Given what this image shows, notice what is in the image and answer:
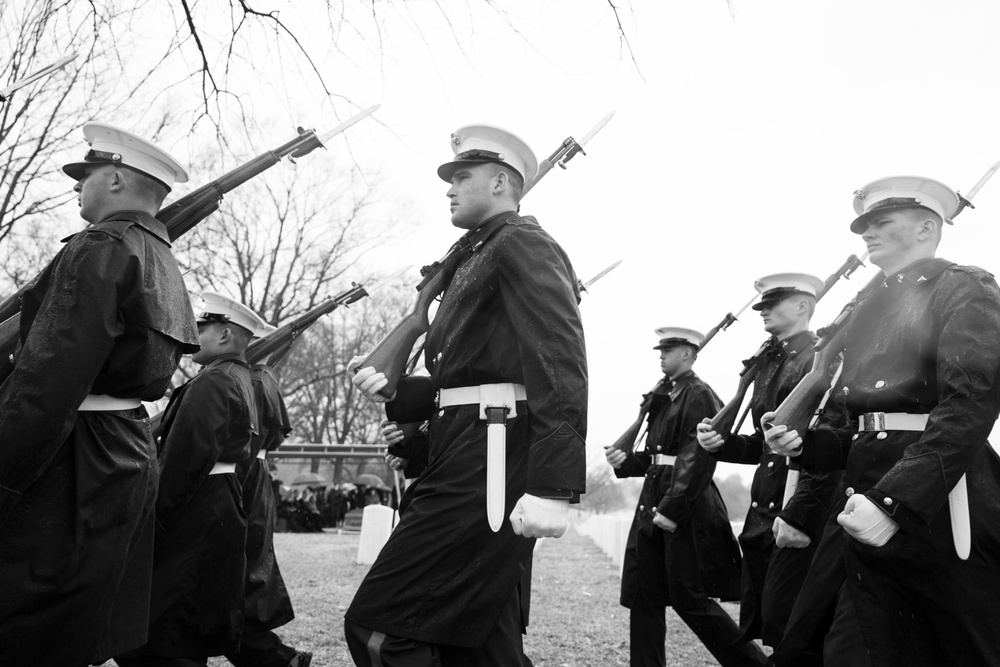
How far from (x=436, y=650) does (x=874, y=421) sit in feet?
6.43

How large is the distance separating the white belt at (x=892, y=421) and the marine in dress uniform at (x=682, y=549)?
2.52m

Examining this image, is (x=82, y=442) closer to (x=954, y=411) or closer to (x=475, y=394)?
(x=475, y=394)

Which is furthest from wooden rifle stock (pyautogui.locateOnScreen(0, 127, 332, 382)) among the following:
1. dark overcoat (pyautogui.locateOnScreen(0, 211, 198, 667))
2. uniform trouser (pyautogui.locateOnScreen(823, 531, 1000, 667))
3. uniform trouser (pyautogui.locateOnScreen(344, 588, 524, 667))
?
→ uniform trouser (pyautogui.locateOnScreen(823, 531, 1000, 667))

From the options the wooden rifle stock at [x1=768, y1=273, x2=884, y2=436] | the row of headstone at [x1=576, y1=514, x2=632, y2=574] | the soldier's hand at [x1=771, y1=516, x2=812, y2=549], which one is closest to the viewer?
the wooden rifle stock at [x1=768, y1=273, x2=884, y2=436]

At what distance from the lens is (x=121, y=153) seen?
415cm

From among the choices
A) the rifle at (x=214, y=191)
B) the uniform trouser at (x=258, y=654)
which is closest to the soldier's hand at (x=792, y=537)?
the rifle at (x=214, y=191)

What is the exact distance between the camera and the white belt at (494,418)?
10.1 feet

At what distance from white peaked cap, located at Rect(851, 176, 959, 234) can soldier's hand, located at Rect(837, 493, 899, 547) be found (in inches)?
54.5

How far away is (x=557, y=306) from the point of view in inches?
128

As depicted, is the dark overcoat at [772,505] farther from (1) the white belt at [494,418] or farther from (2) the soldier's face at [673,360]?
(1) the white belt at [494,418]

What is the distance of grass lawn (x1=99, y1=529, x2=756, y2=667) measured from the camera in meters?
7.35

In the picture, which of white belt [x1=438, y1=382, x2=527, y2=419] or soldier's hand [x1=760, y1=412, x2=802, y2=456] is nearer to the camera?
white belt [x1=438, y1=382, x2=527, y2=419]

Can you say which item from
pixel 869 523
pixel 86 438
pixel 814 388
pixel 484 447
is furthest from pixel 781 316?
pixel 86 438

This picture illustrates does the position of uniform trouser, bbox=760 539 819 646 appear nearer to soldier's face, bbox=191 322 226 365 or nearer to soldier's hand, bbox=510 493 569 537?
soldier's hand, bbox=510 493 569 537
